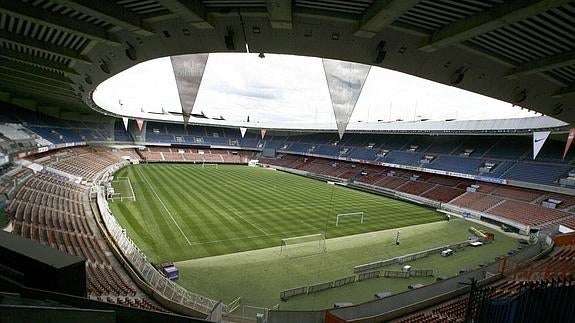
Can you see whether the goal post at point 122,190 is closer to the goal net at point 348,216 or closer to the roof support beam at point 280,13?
the goal net at point 348,216

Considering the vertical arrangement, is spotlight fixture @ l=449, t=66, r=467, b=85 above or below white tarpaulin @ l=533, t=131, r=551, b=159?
above

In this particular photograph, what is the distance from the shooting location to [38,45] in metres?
8.44

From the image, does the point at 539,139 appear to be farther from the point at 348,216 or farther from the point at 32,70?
the point at 32,70

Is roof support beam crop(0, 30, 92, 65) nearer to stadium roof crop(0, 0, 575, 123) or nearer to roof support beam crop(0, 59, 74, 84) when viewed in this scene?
stadium roof crop(0, 0, 575, 123)

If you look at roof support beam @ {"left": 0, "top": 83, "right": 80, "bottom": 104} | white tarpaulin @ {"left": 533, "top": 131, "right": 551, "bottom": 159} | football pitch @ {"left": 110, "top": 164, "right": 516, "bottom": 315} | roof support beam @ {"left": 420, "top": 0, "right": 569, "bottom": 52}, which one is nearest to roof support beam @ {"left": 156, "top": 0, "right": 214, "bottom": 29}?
roof support beam @ {"left": 420, "top": 0, "right": 569, "bottom": 52}

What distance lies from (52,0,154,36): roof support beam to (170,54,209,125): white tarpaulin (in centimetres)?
154

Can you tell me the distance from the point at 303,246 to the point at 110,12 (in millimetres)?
15865

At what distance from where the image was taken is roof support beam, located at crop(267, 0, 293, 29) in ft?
15.8

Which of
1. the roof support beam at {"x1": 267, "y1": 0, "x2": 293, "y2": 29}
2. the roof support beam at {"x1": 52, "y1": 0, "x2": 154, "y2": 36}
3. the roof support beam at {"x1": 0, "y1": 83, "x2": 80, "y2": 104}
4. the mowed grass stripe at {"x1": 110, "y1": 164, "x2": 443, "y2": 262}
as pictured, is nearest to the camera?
the roof support beam at {"x1": 267, "y1": 0, "x2": 293, "y2": 29}

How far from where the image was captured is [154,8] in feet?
18.9

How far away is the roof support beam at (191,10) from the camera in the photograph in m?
4.92

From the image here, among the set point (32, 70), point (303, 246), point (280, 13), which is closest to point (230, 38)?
point (280, 13)

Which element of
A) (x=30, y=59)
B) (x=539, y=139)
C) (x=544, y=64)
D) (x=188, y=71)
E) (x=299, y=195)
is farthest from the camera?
(x=299, y=195)

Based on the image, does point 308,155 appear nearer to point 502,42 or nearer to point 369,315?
point 369,315
